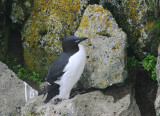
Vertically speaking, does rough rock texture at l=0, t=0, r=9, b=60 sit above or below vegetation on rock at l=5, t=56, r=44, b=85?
above

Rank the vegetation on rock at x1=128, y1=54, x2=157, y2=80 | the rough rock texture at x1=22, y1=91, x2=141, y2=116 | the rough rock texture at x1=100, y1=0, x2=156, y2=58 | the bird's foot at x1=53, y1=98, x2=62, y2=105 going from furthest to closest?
the rough rock texture at x1=100, y1=0, x2=156, y2=58, the vegetation on rock at x1=128, y1=54, x2=157, y2=80, the bird's foot at x1=53, y1=98, x2=62, y2=105, the rough rock texture at x1=22, y1=91, x2=141, y2=116

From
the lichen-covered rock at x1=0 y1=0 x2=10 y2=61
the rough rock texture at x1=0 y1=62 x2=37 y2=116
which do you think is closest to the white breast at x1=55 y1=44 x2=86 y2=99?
the rough rock texture at x1=0 y1=62 x2=37 y2=116

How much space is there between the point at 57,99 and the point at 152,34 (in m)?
2.04

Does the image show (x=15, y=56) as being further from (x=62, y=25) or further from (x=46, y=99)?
(x=46, y=99)

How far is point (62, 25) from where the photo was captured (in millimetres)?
5926

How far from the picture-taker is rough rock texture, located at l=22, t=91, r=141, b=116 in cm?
465

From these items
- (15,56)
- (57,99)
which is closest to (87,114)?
(57,99)

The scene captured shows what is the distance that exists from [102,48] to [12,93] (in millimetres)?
1838

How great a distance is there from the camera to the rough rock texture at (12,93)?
5357 millimetres

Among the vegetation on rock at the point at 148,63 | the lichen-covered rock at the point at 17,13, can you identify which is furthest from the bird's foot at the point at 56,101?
the lichen-covered rock at the point at 17,13

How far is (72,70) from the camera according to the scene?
15.5 feet

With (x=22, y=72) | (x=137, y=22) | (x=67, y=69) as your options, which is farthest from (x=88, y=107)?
(x=22, y=72)

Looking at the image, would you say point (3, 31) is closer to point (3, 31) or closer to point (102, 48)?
point (3, 31)

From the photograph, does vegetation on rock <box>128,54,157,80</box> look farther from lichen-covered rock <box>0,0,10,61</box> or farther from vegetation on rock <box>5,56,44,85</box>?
lichen-covered rock <box>0,0,10,61</box>
